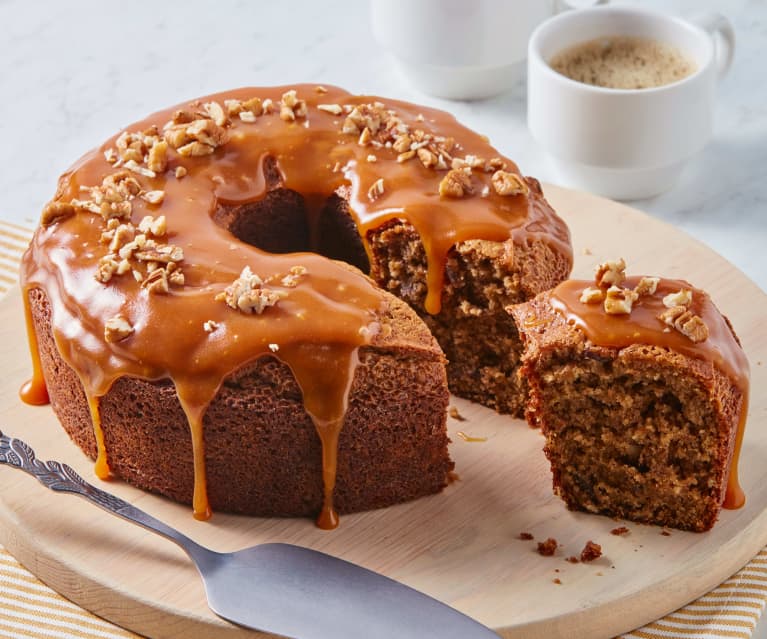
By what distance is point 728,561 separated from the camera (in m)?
3.80

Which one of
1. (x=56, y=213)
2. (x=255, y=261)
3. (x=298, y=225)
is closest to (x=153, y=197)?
(x=56, y=213)

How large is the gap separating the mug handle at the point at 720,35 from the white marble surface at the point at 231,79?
0.39 meters

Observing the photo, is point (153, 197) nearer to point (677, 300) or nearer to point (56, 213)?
point (56, 213)

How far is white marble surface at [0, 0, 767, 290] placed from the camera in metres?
5.81

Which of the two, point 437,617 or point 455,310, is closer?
point 437,617

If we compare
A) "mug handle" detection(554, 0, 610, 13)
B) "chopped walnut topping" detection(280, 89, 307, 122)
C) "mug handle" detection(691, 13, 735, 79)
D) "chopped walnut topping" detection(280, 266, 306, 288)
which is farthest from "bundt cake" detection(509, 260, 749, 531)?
"mug handle" detection(554, 0, 610, 13)

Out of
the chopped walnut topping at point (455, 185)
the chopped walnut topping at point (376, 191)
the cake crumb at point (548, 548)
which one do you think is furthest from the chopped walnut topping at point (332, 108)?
the cake crumb at point (548, 548)

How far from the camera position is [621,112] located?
206 inches

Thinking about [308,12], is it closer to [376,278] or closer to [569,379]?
[376,278]

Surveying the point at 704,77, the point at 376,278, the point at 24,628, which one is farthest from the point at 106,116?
the point at 24,628

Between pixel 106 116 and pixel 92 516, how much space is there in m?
2.95

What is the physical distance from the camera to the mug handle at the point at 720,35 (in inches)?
225

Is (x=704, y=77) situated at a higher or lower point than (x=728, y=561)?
higher

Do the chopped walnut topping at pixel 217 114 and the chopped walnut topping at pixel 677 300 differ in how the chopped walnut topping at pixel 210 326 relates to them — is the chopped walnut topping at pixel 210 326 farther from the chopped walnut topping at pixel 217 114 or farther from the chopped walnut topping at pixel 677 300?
the chopped walnut topping at pixel 677 300
